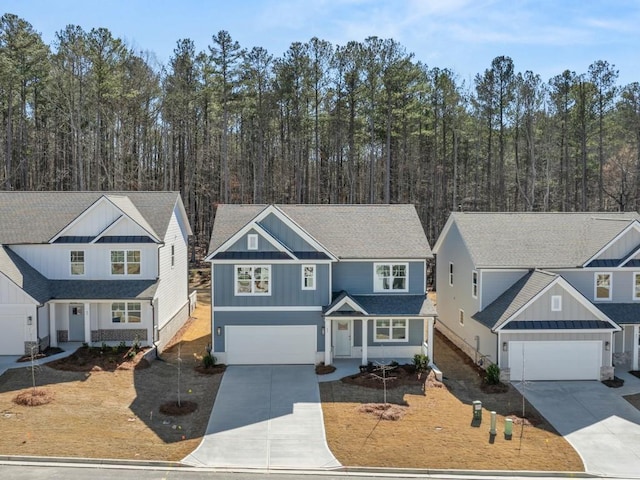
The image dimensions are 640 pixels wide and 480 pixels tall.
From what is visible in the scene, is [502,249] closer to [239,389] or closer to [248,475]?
[239,389]

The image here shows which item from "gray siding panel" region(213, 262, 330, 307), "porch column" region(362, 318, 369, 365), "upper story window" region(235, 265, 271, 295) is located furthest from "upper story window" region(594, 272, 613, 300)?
"upper story window" region(235, 265, 271, 295)

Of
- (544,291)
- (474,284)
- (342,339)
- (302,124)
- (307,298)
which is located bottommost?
(342,339)

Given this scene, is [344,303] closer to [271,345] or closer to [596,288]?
[271,345]

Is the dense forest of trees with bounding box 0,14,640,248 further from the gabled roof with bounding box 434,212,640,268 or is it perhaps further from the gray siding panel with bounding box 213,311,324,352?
the gray siding panel with bounding box 213,311,324,352

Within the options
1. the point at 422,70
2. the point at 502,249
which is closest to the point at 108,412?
the point at 502,249

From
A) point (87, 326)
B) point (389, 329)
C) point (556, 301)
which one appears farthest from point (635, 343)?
point (87, 326)

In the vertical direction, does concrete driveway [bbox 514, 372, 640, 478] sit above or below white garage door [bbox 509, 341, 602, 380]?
below
